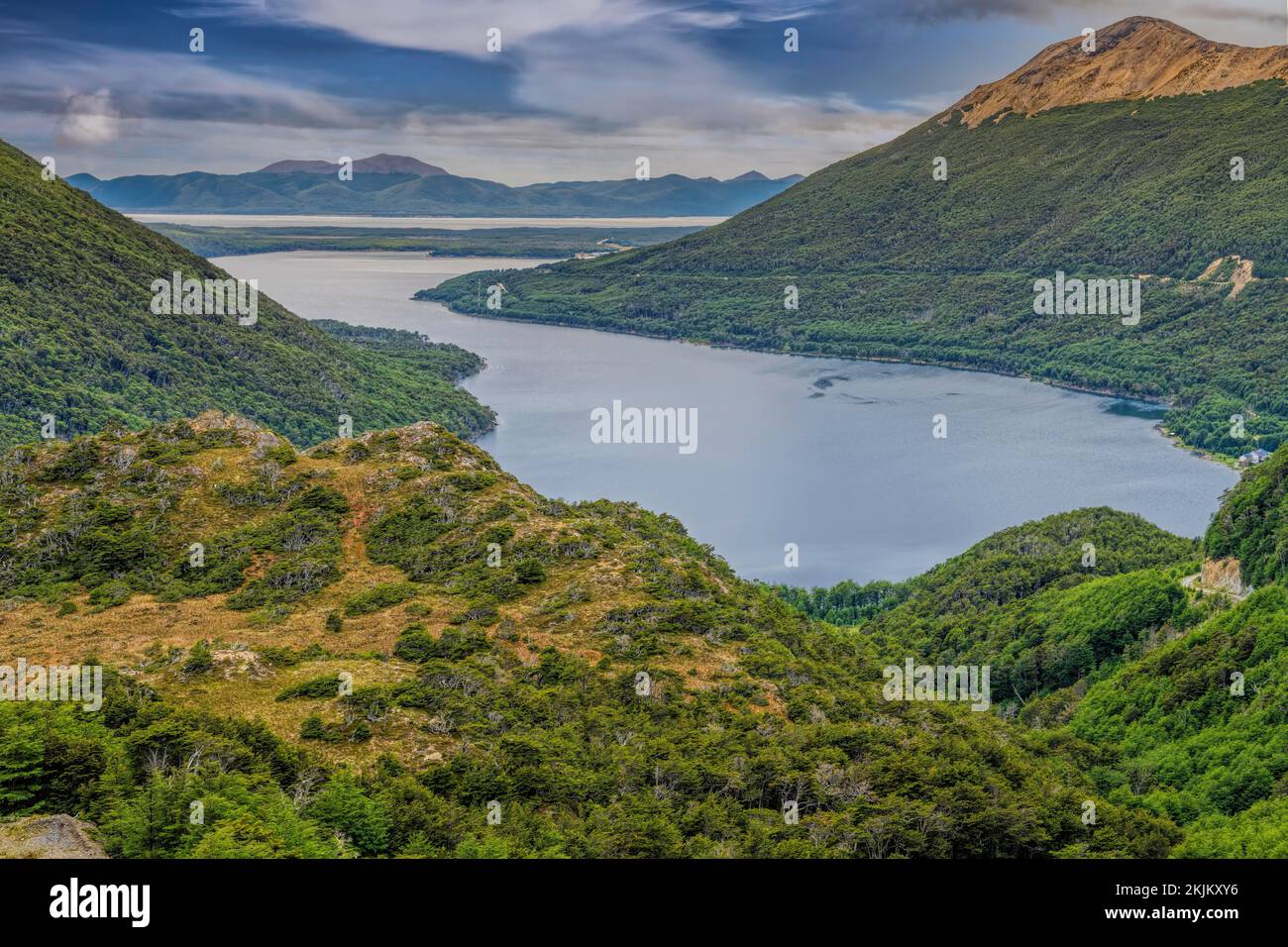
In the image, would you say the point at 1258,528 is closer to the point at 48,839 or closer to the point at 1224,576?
the point at 1224,576

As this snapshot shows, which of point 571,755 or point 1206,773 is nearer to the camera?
point 571,755

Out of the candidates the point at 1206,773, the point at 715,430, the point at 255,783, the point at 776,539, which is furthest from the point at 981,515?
the point at 255,783

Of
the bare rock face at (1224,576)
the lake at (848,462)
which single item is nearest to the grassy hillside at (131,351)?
the lake at (848,462)

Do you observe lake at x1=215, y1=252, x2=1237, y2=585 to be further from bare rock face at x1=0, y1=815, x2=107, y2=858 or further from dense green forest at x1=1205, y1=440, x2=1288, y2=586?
bare rock face at x1=0, y1=815, x2=107, y2=858

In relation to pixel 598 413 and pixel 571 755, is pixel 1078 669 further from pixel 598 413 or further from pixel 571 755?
pixel 598 413

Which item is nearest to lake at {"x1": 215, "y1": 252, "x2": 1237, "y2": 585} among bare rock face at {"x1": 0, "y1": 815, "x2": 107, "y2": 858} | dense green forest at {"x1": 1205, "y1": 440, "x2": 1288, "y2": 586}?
dense green forest at {"x1": 1205, "y1": 440, "x2": 1288, "y2": 586}

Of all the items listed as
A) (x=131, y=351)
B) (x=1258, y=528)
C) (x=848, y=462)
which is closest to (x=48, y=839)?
(x=1258, y=528)

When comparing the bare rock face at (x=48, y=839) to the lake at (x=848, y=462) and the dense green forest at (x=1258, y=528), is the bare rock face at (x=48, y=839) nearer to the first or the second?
the dense green forest at (x=1258, y=528)
